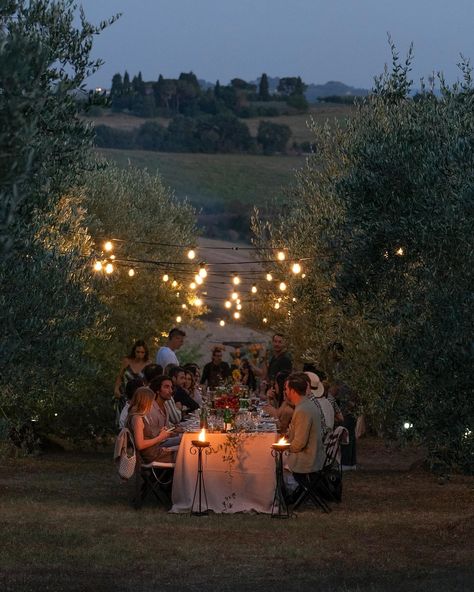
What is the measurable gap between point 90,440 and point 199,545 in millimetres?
11912

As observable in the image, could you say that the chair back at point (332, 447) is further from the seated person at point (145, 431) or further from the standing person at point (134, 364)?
the standing person at point (134, 364)

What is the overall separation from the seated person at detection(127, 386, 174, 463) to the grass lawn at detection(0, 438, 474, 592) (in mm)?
683

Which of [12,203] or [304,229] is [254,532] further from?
[304,229]

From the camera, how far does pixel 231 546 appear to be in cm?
1284

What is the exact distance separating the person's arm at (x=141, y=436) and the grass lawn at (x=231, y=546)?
32.4 inches

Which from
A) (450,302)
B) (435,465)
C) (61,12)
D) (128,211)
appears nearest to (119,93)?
(61,12)

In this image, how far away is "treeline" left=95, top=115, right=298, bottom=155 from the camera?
146 meters

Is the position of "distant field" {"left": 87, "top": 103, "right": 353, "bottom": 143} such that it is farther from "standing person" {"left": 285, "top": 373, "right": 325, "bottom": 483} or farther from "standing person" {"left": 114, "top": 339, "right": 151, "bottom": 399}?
"standing person" {"left": 285, "top": 373, "right": 325, "bottom": 483}

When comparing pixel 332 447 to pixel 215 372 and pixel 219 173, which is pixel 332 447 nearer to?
pixel 215 372

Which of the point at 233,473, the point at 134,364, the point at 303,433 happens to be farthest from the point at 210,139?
the point at 303,433

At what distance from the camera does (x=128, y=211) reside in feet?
132

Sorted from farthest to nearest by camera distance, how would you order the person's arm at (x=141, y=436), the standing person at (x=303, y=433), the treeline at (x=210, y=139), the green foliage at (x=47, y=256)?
1. the treeline at (x=210, y=139)
2. the person's arm at (x=141, y=436)
3. the standing person at (x=303, y=433)
4. the green foliage at (x=47, y=256)

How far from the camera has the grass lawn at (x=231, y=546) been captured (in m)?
11.2

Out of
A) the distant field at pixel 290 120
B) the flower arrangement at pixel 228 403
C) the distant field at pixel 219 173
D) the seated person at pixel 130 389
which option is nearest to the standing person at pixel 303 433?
the flower arrangement at pixel 228 403
